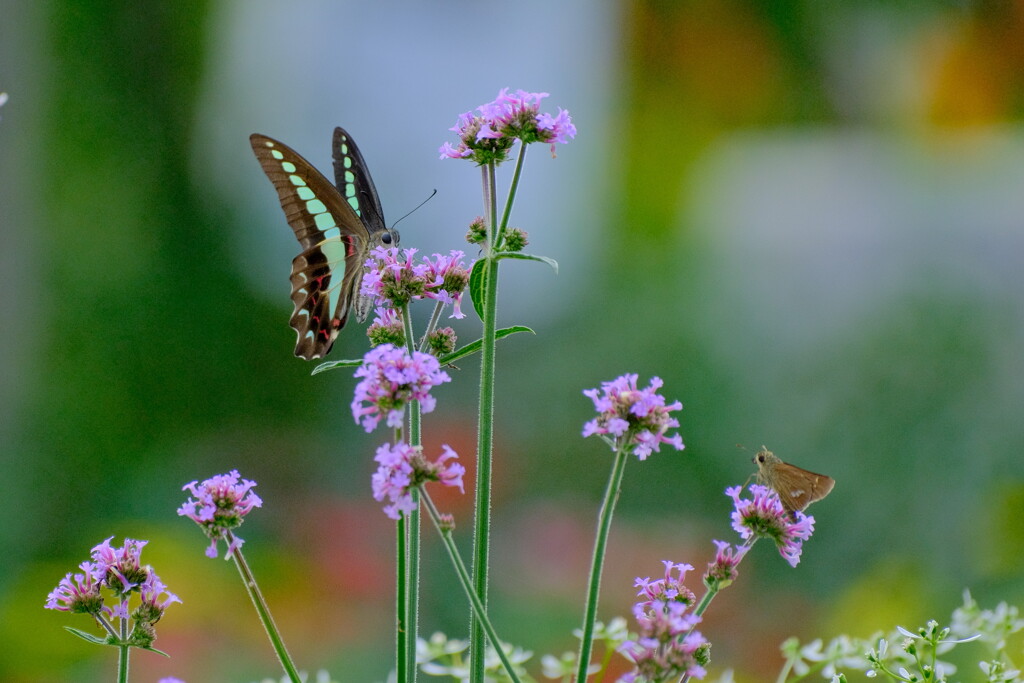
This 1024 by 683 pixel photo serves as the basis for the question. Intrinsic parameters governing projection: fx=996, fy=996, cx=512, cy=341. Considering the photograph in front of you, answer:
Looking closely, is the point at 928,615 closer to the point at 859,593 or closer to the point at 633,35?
the point at 859,593

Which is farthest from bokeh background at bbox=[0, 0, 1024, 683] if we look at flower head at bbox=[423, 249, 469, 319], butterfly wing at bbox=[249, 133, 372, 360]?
flower head at bbox=[423, 249, 469, 319]

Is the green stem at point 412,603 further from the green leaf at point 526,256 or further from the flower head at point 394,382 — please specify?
the green leaf at point 526,256

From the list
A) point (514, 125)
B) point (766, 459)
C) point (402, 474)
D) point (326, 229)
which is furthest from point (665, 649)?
point (326, 229)

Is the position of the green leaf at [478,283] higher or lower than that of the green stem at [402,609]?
higher

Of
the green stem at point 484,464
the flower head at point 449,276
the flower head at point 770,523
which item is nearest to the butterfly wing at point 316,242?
the flower head at point 449,276

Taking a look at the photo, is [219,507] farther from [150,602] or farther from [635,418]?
[635,418]

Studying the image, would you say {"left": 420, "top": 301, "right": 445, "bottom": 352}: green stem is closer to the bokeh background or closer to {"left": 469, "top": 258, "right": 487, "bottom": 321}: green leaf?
{"left": 469, "top": 258, "right": 487, "bottom": 321}: green leaf

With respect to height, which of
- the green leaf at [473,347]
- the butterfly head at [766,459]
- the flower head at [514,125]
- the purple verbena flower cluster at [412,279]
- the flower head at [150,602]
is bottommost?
the flower head at [150,602]
